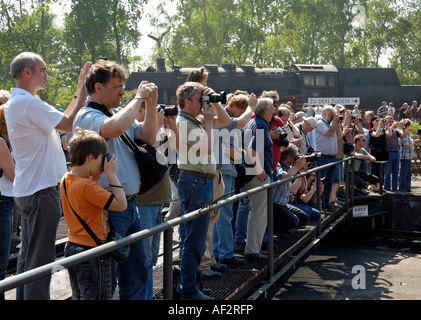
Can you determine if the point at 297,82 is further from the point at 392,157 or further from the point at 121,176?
the point at 121,176

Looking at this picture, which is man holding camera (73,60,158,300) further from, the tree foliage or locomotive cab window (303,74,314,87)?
the tree foliage

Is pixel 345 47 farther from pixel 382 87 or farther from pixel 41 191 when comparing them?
pixel 41 191

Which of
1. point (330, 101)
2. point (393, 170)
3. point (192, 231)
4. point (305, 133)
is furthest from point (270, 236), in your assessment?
point (330, 101)

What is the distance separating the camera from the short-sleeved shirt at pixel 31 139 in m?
3.55

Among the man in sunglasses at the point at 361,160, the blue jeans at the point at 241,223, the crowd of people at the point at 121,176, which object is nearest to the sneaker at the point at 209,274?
the crowd of people at the point at 121,176

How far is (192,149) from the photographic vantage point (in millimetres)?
4254

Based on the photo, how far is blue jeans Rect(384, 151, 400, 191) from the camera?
1270cm

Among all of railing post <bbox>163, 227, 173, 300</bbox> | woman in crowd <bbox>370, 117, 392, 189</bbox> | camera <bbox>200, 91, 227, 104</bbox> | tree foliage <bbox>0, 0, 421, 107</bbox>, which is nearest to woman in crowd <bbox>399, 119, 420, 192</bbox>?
woman in crowd <bbox>370, 117, 392, 189</bbox>

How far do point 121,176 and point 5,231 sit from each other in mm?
1363

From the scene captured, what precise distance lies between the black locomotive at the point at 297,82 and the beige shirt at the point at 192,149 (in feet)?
71.8

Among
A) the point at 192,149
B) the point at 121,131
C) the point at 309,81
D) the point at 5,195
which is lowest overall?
the point at 5,195

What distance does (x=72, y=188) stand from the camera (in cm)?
309

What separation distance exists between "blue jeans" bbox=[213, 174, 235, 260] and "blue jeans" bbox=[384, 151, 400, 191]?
8.56 m

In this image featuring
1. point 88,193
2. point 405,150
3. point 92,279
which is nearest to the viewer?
point 92,279
